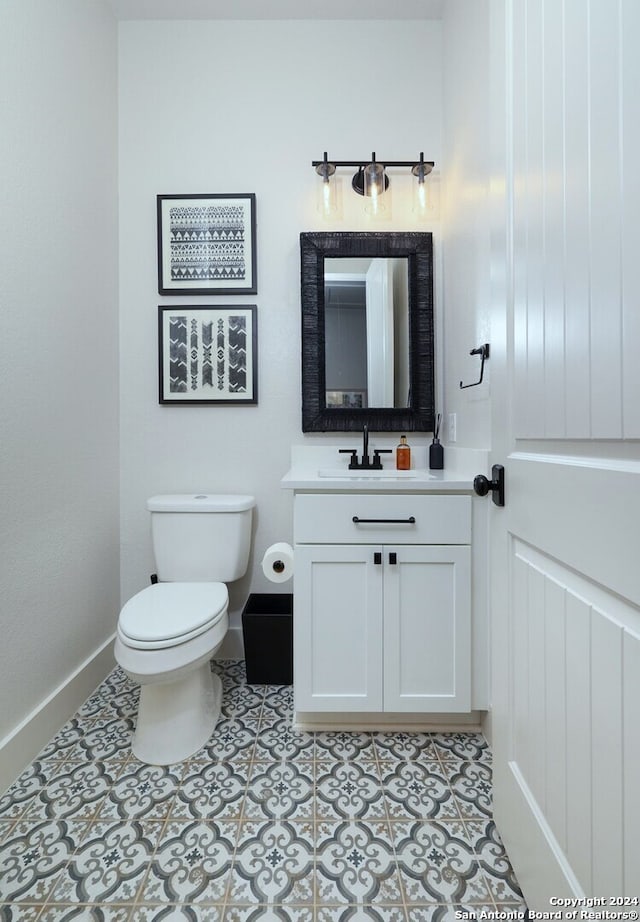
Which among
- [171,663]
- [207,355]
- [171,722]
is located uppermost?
[207,355]

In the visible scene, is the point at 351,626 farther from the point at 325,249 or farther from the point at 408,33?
the point at 408,33

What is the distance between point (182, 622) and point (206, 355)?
1.12 metres

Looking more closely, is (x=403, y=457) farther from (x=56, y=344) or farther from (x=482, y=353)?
(x=56, y=344)

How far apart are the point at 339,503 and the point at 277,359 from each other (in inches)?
32.8

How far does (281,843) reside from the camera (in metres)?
1.04

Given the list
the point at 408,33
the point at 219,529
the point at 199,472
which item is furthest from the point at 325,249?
the point at 219,529

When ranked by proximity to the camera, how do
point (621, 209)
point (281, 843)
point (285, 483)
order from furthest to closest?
point (285, 483)
point (281, 843)
point (621, 209)

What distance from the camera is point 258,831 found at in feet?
3.50

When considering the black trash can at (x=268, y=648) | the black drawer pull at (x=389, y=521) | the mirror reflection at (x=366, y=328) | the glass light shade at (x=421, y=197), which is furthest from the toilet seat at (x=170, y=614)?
the glass light shade at (x=421, y=197)

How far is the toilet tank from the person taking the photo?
5.59ft

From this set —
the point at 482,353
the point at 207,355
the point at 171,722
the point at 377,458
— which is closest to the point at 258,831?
the point at 171,722

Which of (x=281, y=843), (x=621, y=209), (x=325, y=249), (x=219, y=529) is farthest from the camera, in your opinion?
(x=325, y=249)

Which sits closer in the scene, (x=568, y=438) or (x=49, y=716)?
(x=568, y=438)

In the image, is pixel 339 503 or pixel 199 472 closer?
pixel 339 503
